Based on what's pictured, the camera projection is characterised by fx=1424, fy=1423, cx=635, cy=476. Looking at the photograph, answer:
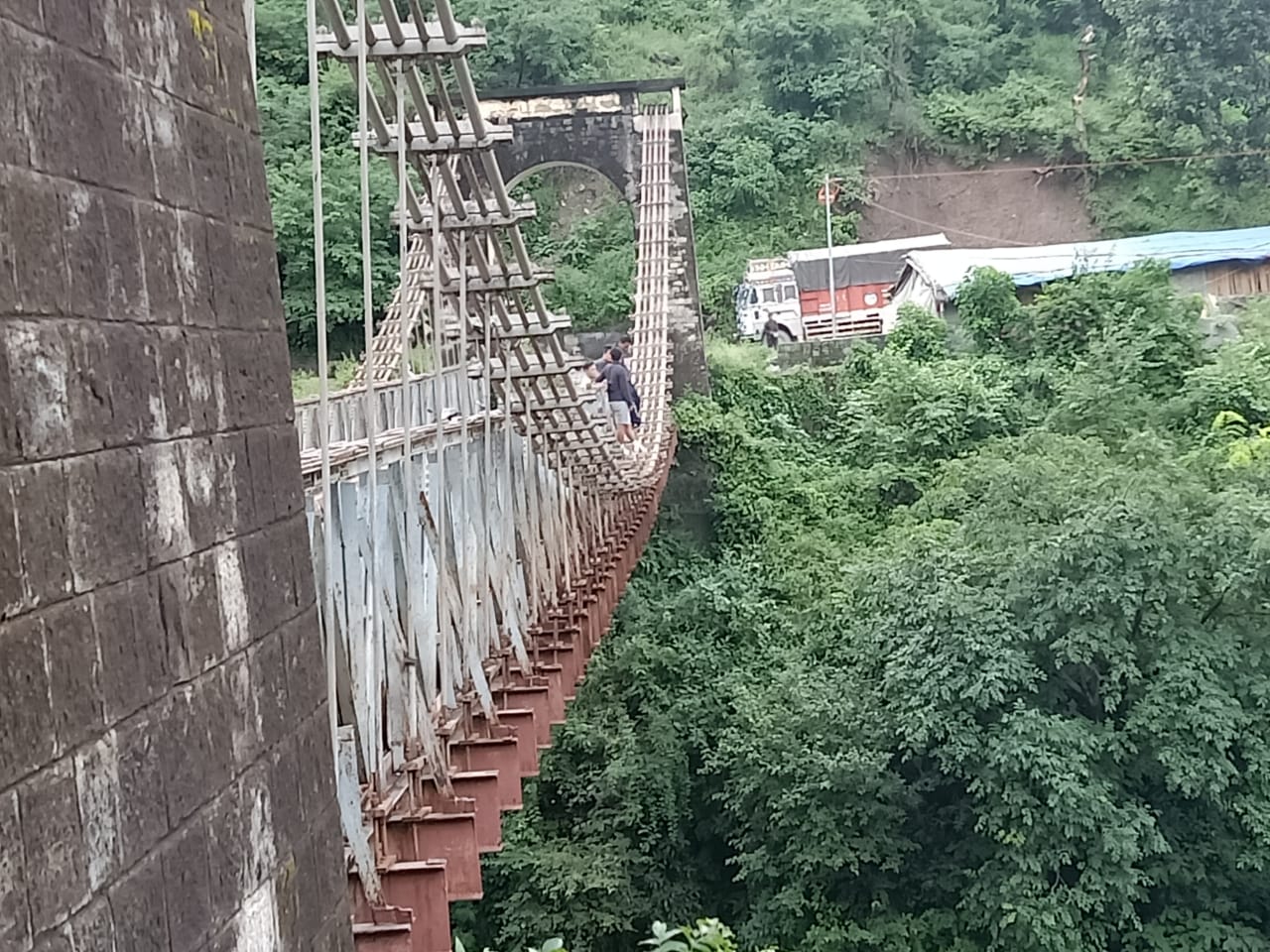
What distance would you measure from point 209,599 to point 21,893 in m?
0.43

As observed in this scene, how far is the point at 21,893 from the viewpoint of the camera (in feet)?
3.58

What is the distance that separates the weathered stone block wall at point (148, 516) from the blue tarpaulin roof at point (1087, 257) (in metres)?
16.2

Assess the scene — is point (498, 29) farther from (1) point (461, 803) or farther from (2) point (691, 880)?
(1) point (461, 803)

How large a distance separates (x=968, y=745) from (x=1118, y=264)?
414 inches

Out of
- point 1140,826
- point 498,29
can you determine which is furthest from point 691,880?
point 498,29

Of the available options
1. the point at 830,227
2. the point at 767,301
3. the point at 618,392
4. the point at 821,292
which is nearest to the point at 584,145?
the point at 767,301

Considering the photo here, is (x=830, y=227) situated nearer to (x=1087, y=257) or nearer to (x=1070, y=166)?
(x=1070, y=166)

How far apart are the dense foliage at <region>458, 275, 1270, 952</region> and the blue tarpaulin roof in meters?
5.88

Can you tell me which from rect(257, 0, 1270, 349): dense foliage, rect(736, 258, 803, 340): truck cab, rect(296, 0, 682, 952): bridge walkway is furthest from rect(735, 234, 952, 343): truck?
rect(296, 0, 682, 952): bridge walkway

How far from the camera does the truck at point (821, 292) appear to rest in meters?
20.6

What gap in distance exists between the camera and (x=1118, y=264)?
58.6 feet

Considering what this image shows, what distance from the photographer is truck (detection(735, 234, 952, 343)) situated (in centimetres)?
2056

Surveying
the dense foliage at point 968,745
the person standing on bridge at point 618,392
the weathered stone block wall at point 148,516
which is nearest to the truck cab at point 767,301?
the dense foliage at point 968,745

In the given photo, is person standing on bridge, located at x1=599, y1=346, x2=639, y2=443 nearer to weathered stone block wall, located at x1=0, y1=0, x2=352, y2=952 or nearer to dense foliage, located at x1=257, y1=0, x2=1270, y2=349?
weathered stone block wall, located at x1=0, y1=0, x2=352, y2=952
